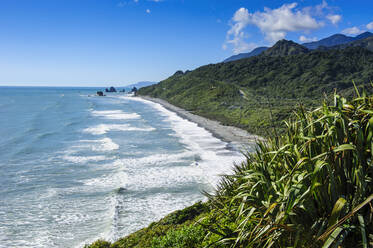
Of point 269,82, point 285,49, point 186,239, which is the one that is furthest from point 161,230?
point 285,49

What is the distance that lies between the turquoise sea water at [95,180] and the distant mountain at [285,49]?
4542 inches

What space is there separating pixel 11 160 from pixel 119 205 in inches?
544

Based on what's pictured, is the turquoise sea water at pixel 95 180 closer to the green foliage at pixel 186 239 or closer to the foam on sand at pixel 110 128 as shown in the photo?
the foam on sand at pixel 110 128

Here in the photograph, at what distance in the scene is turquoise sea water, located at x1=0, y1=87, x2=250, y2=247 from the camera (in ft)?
38.8

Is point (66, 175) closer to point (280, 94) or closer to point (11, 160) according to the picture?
point (11, 160)

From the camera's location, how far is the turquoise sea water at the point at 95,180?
38.8 ft

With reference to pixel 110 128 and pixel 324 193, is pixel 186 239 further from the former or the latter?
pixel 110 128

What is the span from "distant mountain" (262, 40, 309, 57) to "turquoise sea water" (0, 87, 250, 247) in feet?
378

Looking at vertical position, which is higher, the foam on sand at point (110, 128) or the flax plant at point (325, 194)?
the flax plant at point (325, 194)

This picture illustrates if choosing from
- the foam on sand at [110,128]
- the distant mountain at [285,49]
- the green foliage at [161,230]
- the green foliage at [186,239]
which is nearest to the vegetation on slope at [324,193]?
the green foliage at [186,239]

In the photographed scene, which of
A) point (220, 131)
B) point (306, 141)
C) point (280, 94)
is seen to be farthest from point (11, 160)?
point (280, 94)

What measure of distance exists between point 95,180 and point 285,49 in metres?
136

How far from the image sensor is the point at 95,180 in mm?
17312

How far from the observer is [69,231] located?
11.5 metres
